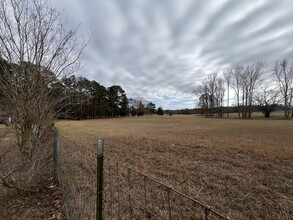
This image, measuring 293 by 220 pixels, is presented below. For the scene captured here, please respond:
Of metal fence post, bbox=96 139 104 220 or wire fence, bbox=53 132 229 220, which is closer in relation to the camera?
metal fence post, bbox=96 139 104 220

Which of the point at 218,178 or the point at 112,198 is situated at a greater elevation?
the point at 112,198

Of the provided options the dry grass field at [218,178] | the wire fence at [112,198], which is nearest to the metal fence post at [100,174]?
the wire fence at [112,198]

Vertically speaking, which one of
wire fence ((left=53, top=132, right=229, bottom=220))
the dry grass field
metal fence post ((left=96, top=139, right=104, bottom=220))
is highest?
metal fence post ((left=96, top=139, right=104, bottom=220))

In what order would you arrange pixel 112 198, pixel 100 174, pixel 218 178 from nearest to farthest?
pixel 100 174
pixel 112 198
pixel 218 178

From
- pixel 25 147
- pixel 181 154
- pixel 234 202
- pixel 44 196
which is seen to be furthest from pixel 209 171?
pixel 25 147

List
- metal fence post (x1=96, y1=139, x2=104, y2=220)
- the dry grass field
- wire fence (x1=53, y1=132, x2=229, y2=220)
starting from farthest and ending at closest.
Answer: the dry grass field, wire fence (x1=53, y1=132, x2=229, y2=220), metal fence post (x1=96, y1=139, x2=104, y2=220)

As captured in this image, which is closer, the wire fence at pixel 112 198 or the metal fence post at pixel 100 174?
the metal fence post at pixel 100 174

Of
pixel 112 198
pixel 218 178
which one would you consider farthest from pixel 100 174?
pixel 218 178

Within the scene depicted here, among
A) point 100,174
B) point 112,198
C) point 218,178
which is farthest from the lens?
point 218,178

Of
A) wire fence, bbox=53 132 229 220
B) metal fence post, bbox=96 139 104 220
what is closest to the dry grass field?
wire fence, bbox=53 132 229 220

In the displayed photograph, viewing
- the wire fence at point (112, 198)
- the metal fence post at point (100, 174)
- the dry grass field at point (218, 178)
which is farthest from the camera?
the dry grass field at point (218, 178)

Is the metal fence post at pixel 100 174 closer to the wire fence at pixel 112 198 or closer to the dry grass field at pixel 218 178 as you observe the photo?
the wire fence at pixel 112 198

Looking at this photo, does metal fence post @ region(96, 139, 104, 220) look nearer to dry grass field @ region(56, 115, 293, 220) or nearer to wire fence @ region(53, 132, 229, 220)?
wire fence @ region(53, 132, 229, 220)

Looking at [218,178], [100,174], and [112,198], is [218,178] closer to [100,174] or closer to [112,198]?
[112,198]
